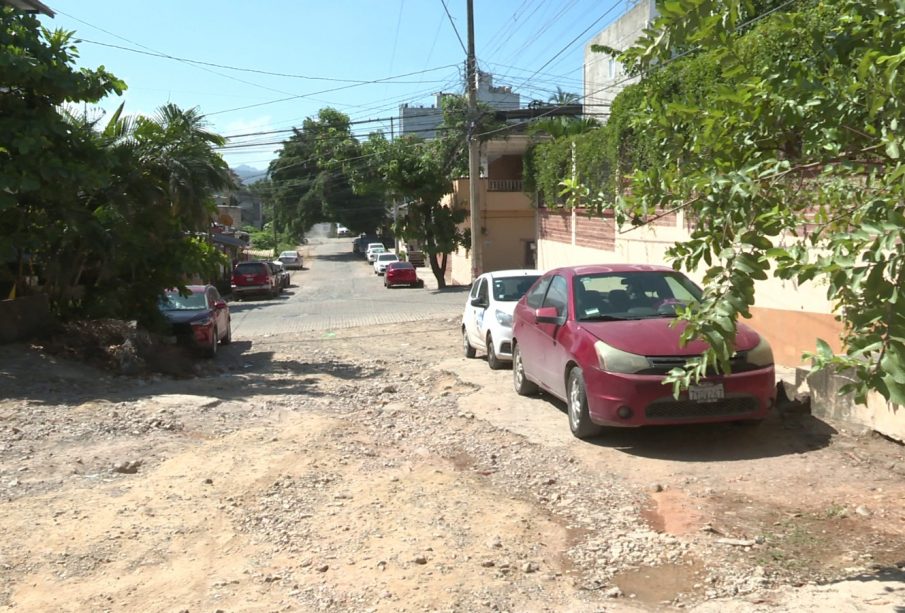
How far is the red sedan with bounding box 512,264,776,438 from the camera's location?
760cm

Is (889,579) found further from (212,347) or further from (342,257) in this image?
(342,257)

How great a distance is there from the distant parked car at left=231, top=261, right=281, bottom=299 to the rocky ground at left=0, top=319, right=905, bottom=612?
97.8 feet

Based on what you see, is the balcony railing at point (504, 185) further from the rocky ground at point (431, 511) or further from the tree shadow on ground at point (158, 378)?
the rocky ground at point (431, 511)

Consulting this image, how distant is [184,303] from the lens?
696 inches

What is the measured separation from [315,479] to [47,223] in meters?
8.84

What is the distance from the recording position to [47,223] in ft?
45.3

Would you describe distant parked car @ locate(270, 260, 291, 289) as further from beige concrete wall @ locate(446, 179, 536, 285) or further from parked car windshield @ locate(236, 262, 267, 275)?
beige concrete wall @ locate(446, 179, 536, 285)

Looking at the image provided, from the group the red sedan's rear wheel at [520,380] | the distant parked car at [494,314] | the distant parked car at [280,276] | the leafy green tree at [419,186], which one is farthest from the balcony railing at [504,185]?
the red sedan's rear wheel at [520,380]

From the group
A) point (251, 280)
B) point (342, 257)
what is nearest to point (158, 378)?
point (251, 280)

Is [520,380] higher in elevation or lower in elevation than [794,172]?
lower

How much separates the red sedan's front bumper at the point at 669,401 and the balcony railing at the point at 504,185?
109 ft

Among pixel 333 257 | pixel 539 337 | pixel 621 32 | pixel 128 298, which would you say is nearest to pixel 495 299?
pixel 539 337

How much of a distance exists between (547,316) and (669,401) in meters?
1.86

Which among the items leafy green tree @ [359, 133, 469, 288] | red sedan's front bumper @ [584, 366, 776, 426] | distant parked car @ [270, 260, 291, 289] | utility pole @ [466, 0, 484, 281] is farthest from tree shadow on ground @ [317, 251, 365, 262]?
red sedan's front bumper @ [584, 366, 776, 426]
